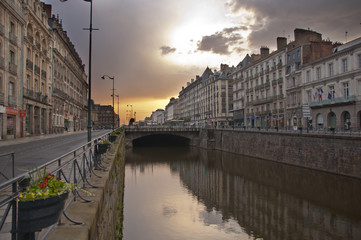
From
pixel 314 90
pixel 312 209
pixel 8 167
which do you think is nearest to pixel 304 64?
pixel 314 90

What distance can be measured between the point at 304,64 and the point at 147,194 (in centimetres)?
3201

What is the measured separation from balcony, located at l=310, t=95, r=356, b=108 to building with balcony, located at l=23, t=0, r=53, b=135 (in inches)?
1440

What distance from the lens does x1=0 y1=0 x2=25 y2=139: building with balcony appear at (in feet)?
82.7

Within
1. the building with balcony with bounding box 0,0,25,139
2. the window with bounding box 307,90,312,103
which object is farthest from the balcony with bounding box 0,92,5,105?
the window with bounding box 307,90,312,103

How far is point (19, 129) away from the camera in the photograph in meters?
28.9

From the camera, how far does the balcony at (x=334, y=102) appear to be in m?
31.2

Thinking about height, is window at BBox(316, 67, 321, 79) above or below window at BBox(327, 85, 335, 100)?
above

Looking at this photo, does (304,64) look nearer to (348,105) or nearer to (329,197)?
(348,105)

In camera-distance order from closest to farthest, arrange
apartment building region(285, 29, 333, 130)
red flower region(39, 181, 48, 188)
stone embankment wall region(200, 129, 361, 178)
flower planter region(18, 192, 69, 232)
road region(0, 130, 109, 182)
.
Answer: flower planter region(18, 192, 69, 232) < red flower region(39, 181, 48, 188) < road region(0, 130, 109, 182) < stone embankment wall region(200, 129, 361, 178) < apartment building region(285, 29, 333, 130)

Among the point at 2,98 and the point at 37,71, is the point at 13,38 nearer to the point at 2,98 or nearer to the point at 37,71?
the point at 2,98

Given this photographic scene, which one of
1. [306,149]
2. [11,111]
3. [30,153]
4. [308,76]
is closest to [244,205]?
[30,153]

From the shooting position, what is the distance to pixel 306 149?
27.1m

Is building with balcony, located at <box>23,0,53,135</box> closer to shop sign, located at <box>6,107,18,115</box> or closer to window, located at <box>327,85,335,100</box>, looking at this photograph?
shop sign, located at <box>6,107,18,115</box>

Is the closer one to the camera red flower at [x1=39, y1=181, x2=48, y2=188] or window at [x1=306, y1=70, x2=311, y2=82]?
red flower at [x1=39, y1=181, x2=48, y2=188]
